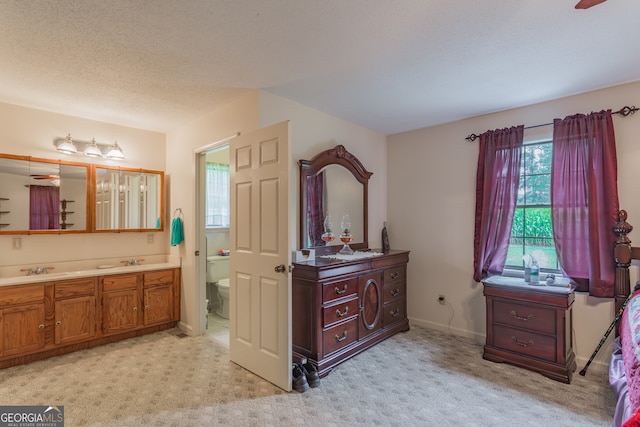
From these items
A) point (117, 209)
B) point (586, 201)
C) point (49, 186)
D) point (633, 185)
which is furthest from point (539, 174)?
point (49, 186)

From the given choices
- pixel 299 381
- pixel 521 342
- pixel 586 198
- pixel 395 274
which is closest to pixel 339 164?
pixel 395 274

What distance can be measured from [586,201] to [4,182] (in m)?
5.50

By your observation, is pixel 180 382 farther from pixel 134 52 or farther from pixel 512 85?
pixel 512 85

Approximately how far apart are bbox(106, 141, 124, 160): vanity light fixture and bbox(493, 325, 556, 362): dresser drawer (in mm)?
4439

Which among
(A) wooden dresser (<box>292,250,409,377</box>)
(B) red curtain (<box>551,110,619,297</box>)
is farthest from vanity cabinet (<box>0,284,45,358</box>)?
(B) red curtain (<box>551,110,619,297</box>)

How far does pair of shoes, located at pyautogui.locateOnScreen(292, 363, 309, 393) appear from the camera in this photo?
2.41m

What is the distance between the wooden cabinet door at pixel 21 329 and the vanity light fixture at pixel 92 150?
1.62 meters

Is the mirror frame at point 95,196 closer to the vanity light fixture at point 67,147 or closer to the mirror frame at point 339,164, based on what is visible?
the vanity light fixture at point 67,147

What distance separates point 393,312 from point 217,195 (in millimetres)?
3170

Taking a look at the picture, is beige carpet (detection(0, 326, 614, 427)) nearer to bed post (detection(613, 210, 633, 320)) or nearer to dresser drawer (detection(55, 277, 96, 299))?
dresser drawer (detection(55, 277, 96, 299))

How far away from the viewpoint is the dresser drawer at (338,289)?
2.72 metres

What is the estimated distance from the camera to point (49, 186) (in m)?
3.30

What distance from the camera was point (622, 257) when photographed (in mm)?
2578

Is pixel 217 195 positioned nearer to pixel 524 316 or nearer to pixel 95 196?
pixel 95 196
